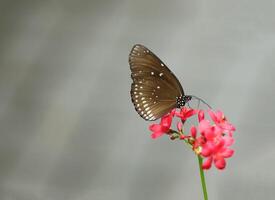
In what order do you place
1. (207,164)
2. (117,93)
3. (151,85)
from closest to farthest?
1. (207,164)
2. (151,85)
3. (117,93)

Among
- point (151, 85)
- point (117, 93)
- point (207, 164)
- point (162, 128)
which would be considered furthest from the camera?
point (117, 93)

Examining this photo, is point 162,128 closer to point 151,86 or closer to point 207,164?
point 207,164

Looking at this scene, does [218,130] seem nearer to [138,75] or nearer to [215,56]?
[138,75]

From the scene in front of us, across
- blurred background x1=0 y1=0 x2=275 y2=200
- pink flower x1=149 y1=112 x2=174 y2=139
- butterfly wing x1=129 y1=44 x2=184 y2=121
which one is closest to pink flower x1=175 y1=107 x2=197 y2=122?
pink flower x1=149 y1=112 x2=174 y2=139

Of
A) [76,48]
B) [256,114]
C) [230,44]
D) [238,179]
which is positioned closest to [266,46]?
[230,44]

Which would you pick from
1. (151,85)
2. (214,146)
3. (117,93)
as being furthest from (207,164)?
(117,93)

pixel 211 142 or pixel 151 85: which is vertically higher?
pixel 151 85

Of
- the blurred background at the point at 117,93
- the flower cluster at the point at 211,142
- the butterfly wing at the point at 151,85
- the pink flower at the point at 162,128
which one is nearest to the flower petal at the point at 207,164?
the flower cluster at the point at 211,142
